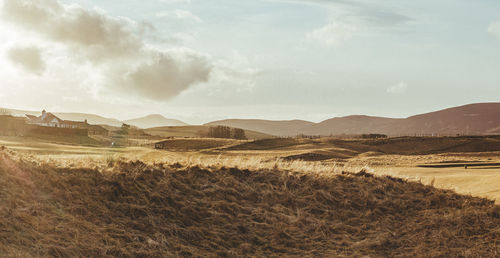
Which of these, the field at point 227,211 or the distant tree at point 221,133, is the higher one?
the distant tree at point 221,133

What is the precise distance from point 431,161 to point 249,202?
1177 inches

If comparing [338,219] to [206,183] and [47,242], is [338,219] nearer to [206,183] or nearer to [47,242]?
[206,183]

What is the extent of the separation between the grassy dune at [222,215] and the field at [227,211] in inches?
1.0

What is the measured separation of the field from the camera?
7.35 metres

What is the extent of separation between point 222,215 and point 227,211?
29 cm

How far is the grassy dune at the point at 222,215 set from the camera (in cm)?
726

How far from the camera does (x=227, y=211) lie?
9430mm

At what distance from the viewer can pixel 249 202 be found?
1001 cm

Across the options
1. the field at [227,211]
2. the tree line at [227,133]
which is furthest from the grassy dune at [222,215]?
the tree line at [227,133]

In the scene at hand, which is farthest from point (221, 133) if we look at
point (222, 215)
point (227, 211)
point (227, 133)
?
point (222, 215)

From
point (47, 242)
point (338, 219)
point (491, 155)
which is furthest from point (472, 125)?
point (47, 242)

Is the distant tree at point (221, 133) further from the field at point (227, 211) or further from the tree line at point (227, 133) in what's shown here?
the field at point (227, 211)

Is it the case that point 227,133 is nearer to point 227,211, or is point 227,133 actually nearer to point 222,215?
point 227,211

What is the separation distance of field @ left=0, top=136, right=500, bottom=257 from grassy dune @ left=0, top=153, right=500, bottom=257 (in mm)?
26
